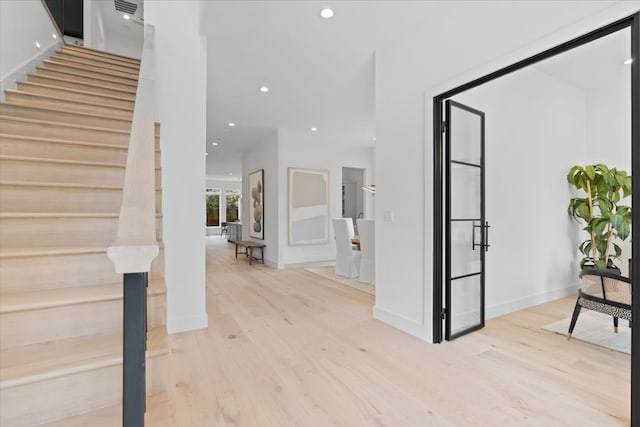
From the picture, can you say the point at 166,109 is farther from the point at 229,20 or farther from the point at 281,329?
the point at 281,329

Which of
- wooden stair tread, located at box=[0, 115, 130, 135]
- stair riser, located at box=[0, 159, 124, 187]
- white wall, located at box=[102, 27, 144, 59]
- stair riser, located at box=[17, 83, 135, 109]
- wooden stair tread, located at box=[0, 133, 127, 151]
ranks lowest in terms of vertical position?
stair riser, located at box=[0, 159, 124, 187]

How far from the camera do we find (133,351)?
29.1 inches

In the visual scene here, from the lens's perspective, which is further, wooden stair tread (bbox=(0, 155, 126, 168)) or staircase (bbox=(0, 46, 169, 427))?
wooden stair tread (bbox=(0, 155, 126, 168))

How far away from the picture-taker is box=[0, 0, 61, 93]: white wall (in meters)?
2.75

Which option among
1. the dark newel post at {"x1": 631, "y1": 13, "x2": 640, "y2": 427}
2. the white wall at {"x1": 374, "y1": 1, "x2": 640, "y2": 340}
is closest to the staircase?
the white wall at {"x1": 374, "y1": 1, "x2": 640, "y2": 340}

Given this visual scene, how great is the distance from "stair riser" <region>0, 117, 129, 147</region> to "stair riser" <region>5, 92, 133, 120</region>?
0.23m

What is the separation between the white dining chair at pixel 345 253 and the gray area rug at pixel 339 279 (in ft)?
0.50

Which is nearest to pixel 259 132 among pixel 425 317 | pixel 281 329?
pixel 281 329

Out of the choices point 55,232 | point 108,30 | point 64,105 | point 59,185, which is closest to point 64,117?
point 64,105

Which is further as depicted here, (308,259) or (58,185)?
(308,259)

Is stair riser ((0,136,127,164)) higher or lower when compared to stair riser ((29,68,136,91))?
lower

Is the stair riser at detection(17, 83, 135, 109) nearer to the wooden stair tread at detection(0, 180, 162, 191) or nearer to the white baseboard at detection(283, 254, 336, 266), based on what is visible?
the wooden stair tread at detection(0, 180, 162, 191)

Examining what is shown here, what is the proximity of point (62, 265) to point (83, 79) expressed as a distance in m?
2.75

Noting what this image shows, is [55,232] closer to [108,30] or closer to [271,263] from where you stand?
[271,263]
